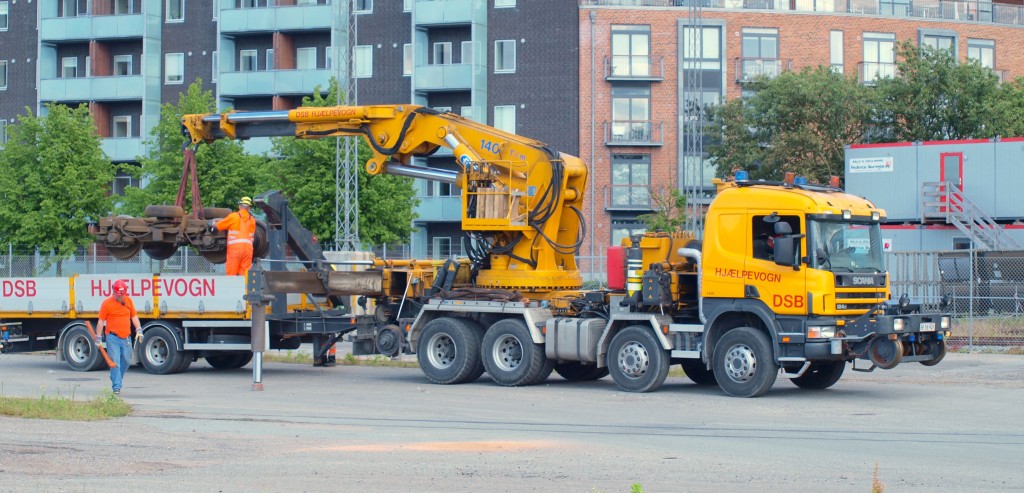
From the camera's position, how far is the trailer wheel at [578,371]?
2211cm

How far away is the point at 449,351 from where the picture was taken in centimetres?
2139

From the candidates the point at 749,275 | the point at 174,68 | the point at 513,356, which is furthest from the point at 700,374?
the point at 174,68

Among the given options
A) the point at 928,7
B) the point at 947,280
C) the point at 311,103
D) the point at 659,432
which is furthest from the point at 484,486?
the point at 928,7

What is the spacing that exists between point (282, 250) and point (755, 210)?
902 centimetres

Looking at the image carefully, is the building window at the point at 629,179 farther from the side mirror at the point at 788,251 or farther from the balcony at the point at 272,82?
the side mirror at the point at 788,251

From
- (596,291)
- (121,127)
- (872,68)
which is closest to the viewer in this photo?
(596,291)

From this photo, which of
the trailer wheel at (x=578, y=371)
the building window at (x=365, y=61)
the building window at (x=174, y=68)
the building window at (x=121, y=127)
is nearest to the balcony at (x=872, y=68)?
the building window at (x=365, y=61)

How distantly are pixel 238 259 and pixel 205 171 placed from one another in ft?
78.3

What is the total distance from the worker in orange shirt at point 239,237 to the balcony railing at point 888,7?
113ft

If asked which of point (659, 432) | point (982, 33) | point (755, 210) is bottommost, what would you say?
point (659, 432)

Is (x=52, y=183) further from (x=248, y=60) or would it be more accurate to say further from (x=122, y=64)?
(x=122, y=64)

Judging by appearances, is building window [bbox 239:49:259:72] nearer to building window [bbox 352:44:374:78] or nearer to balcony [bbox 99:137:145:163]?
building window [bbox 352:44:374:78]

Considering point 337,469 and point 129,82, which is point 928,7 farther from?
point 337,469

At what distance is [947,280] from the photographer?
34.5 meters
